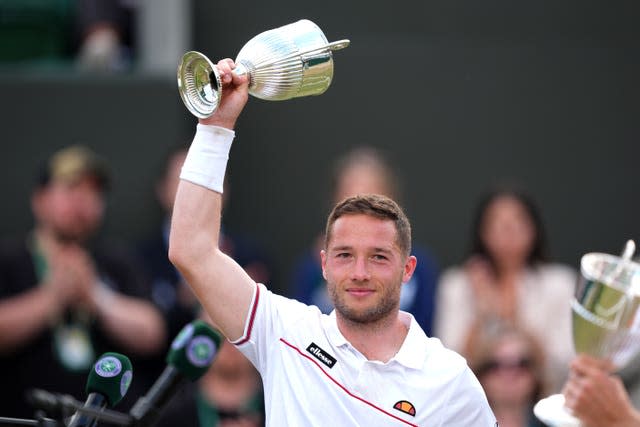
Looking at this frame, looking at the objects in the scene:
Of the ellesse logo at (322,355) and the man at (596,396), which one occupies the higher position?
the man at (596,396)

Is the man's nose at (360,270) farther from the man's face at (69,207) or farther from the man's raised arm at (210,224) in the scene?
the man's face at (69,207)

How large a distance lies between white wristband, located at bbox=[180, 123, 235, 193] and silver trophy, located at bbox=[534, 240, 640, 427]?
117 centimetres

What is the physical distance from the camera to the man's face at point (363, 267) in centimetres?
427

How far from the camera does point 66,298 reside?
23.3 ft

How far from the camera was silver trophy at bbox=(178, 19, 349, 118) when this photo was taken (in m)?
4.30

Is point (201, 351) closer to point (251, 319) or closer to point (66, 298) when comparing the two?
point (251, 319)

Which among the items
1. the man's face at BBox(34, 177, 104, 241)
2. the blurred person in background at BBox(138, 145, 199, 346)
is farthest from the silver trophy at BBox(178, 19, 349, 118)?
the blurred person in background at BBox(138, 145, 199, 346)

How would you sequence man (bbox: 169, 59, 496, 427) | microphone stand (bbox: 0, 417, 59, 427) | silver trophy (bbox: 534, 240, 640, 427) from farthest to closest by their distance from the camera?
man (bbox: 169, 59, 496, 427)
microphone stand (bbox: 0, 417, 59, 427)
silver trophy (bbox: 534, 240, 640, 427)

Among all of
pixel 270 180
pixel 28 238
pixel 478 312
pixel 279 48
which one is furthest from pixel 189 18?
pixel 279 48

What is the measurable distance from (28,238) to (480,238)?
2.43 m

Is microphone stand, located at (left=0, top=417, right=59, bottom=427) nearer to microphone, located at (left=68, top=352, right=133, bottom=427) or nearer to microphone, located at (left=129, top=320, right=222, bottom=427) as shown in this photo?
microphone, located at (left=68, top=352, right=133, bottom=427)

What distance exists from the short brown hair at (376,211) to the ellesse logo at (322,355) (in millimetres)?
317

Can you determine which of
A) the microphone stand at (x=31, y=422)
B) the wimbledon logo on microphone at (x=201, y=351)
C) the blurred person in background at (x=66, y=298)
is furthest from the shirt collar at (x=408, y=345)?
the blurred person in background at (x=66, y=298)

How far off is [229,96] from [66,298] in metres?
3.04
